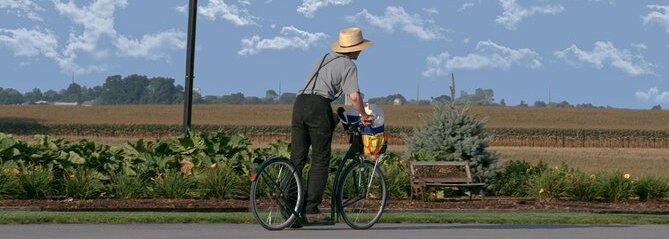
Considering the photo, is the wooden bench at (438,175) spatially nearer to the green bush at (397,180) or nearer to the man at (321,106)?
the green bush at (397,180)

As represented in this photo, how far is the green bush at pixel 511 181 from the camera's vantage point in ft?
75.3

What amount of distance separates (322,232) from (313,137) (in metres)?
0.89

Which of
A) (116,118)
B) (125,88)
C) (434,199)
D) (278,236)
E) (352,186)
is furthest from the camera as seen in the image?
(125,88)

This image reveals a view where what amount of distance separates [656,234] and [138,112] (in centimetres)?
8731

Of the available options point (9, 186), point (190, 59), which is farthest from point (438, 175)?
point (9, 186)

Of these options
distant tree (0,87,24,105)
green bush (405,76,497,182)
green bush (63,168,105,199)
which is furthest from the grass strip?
distant tree (0,87,24,105)

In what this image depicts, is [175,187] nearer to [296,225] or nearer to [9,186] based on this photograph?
[9,186]

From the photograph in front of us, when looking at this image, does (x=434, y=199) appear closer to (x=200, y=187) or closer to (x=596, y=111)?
(x=200, y=187)

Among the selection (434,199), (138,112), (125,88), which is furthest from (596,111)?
(434,199)

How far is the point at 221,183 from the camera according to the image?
65.8ft

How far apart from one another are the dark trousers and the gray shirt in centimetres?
8

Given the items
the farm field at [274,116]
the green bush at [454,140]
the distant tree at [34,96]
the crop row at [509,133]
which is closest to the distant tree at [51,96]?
the distant tree at [34,96]

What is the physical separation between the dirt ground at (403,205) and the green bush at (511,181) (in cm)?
94

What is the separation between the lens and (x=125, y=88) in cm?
15362
